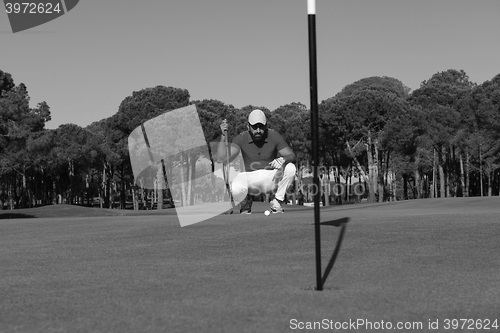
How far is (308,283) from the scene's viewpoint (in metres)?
7.71

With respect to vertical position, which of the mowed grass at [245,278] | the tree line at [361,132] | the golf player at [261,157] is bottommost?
the mowed grass at [245,278]

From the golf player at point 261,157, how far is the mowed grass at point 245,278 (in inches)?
102

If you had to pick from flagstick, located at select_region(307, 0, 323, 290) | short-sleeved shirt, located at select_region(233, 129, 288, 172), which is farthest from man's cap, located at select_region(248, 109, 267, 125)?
flagstick, located at select_region(307, 0, 323, 290)

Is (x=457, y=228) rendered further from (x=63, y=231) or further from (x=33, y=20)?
(x=33, y=20)

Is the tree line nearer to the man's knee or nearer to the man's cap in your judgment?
the man's knee

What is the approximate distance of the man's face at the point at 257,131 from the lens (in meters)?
16.0

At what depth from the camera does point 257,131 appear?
52.7 feet

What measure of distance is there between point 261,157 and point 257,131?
0.75 m

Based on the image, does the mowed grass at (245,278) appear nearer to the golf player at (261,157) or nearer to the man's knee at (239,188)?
the golf player at (261,157)

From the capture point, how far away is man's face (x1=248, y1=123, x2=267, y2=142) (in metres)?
16.0

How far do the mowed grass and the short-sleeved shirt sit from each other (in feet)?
9.19

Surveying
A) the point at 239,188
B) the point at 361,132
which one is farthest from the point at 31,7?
the point at 361,132

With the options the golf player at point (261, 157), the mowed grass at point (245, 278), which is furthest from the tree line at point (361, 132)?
the mowed grass at point (245, 278)

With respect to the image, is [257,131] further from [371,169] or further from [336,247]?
[371,169]
